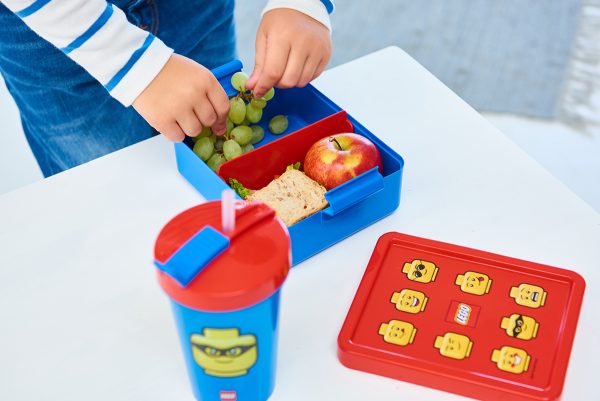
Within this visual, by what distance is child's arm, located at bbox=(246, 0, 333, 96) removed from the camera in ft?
3.19

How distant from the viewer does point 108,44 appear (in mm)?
911

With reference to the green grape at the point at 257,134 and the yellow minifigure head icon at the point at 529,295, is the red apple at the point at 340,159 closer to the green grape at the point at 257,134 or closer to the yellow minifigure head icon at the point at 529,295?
the green grape at the point at 257,134

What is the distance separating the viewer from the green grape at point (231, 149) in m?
0.95

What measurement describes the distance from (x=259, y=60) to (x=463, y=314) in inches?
17.3

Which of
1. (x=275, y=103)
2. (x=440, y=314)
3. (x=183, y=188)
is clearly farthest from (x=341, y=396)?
(x=275, y=103)

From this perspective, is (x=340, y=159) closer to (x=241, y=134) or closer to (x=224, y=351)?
(x=241, y=134)

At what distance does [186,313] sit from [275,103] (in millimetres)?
545

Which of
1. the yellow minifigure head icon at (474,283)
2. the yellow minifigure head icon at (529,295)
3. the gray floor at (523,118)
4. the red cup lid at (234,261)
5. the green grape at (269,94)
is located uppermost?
the red cup lid at (234,261)

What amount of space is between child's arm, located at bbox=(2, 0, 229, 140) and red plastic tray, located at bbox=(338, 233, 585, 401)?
0.96 feet

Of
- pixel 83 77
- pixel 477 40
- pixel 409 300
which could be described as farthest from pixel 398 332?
pixel 477 40

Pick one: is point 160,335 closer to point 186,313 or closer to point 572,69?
point 186,313

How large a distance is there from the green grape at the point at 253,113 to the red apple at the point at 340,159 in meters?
0.13

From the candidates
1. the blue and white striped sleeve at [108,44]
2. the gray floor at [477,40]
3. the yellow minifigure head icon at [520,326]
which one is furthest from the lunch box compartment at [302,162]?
the gray floor at [477,40]

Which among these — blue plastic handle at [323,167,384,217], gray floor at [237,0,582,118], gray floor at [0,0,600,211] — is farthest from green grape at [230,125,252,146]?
gray floor at [237,0,582,118]
